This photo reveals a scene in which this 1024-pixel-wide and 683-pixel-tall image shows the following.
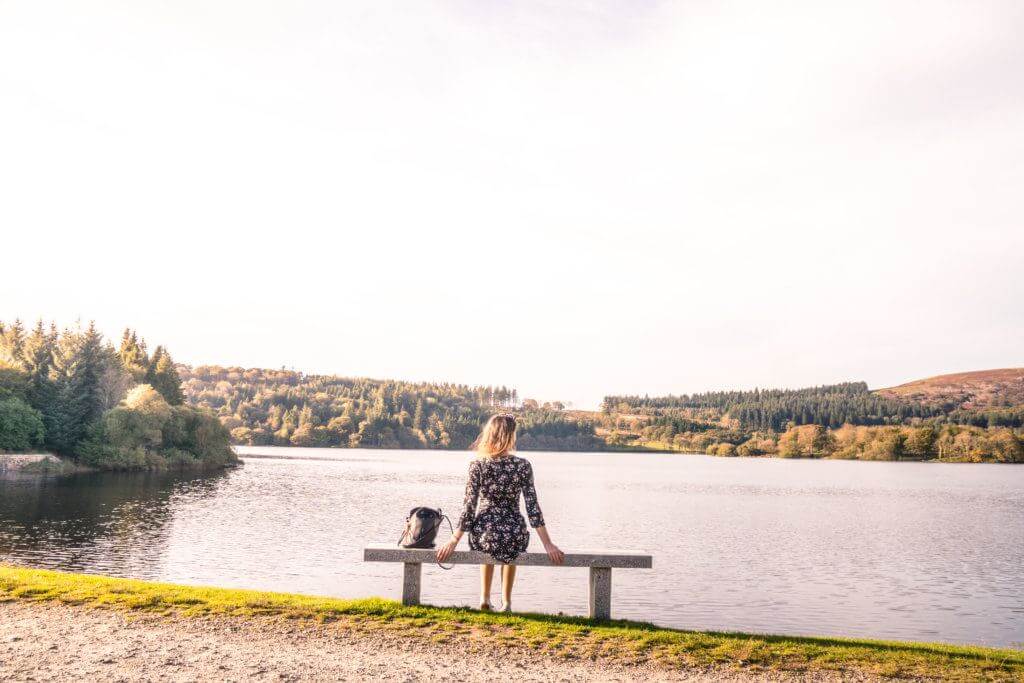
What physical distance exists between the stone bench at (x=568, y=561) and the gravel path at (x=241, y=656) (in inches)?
67.2

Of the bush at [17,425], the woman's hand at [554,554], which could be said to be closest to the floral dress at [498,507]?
the woman's hand at [554,554]

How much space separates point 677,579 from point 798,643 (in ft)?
57.3

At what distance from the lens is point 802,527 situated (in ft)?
158

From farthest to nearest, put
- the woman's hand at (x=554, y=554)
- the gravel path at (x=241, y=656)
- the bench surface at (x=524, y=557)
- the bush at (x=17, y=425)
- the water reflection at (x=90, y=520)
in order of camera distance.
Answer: the bush at (x=17, y=425) → the water reflection at (x=90, y=520) → the bench surface at (x=524, y=557) → the woman's hand at (x=554, y=554) → the gravel path at (x=241, y=656)

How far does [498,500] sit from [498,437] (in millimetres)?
1128

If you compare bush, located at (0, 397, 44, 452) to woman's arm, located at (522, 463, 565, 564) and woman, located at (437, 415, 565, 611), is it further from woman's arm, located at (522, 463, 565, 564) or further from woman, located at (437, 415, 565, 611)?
woman's arm, located at (522, 463, 565, 564)

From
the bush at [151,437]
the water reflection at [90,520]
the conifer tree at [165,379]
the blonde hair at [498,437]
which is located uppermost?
the conifer tree at [165,379]

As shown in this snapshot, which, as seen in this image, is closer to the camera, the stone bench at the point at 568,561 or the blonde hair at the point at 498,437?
the blonde hair at the point at 498,437

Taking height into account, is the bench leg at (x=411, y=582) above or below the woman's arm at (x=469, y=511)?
below

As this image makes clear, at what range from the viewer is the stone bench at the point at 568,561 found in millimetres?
12242

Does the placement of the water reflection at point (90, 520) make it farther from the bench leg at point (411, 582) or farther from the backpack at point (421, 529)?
the backpack at point (421, 529)

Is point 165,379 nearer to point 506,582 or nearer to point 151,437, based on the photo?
point 151,437

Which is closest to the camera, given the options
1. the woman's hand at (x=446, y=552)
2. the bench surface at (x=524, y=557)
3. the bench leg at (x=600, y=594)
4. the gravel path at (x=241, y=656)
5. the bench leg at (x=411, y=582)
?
the gravel path at (x=241, y=656)

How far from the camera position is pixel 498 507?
40.3ft
